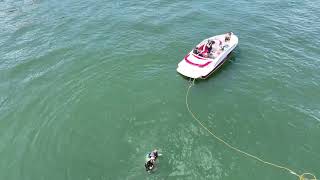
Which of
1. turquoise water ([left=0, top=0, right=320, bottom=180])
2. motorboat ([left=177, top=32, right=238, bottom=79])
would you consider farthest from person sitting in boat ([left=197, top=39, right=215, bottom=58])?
turquoise water ([left=0, top=0, right=320, bottom=180])

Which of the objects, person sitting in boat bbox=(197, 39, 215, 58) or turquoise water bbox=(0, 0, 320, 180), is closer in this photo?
turquoise water bbox=(0, 0, 320, 180)

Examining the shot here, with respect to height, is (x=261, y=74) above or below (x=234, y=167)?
above

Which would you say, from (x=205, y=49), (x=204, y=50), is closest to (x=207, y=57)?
(x=204, y=50)

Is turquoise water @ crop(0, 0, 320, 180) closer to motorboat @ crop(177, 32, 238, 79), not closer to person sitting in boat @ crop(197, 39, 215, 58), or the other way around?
motorboat @ crop(177, 32, 238, 79)

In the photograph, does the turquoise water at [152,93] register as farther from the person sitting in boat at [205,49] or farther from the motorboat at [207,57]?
the person sitting in boat at [205,49]

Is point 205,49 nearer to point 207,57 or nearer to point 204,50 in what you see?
point 204,50

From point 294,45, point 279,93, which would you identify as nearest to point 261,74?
point 279,93

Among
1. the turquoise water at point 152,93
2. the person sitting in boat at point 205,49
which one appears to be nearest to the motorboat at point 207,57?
the person sitting in boat at point 205,49

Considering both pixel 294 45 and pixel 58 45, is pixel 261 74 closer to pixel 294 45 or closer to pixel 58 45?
pixel 294 45
